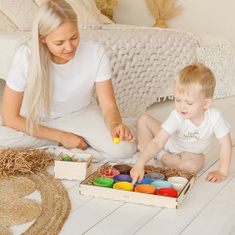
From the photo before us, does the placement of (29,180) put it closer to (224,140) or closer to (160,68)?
(224,140)

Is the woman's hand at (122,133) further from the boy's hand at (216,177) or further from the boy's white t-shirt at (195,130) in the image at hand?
the boy's hand at (216,177)

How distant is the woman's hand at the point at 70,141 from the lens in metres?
1.96

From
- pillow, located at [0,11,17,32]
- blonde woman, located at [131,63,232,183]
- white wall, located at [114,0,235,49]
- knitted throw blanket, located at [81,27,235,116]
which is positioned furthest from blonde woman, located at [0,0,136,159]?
white wall, located at [114,0,235,49]

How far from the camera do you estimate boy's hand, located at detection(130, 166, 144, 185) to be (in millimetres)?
1629

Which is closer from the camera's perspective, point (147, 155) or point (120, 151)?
point (147, 155)

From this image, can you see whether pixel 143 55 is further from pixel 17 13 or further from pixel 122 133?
pixel 122 133

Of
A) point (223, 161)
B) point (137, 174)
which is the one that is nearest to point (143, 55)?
point (223, 161)

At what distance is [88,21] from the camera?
314cm

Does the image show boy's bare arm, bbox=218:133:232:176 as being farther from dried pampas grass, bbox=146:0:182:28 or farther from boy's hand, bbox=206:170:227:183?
dried pampas grass, bbox=146:0:182:28

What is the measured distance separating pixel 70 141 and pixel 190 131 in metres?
0.47

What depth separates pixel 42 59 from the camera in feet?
5.90

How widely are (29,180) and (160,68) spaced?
4.32 feet

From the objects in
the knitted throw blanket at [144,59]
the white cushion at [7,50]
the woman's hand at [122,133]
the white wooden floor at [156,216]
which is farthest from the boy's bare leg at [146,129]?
the white cushion at [7,50]

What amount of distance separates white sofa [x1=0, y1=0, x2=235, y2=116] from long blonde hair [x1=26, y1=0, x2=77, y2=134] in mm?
708
